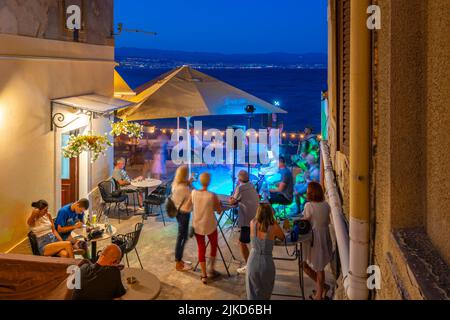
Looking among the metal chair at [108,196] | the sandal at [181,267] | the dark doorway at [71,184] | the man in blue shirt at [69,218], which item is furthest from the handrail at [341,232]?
the dark doorway at [71,184]

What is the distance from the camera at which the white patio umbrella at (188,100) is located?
10.2 metres

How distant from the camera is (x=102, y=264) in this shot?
17.0ft

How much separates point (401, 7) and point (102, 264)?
12.8ft

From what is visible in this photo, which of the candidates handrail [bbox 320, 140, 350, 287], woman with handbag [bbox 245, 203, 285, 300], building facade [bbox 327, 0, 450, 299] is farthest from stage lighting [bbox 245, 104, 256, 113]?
building facade [bbox 327, 0, 450, 299]

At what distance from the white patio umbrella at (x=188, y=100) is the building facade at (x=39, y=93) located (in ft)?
4.21

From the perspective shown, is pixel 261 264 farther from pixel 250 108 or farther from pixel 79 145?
pixel 250 108

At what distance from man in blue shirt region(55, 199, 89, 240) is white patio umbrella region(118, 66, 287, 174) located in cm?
300

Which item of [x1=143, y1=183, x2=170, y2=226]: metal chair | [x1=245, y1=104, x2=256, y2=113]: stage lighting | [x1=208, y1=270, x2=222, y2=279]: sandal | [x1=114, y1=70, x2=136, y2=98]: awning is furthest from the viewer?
[x1=114, y1=70, x2=136, y2=98]: awning

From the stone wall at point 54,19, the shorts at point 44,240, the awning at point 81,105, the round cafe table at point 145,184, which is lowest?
the shorts at point 44,240

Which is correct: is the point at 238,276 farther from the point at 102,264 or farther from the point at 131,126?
the point at 131,126

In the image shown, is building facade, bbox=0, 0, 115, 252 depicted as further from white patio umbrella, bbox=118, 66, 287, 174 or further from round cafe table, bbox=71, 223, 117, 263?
white patio umbrella, bbox=118, 66, 287, 174

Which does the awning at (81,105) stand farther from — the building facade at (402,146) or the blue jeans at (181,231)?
the building facade at (402,146)

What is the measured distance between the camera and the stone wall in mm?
7379

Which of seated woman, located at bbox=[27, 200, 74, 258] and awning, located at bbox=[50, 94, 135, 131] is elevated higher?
awning, located at bbox=[50, 94, 135, 131]
